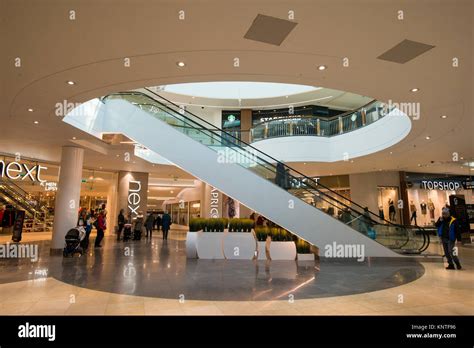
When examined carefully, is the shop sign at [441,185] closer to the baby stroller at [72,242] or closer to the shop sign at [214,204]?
the shop sign at [214,204]

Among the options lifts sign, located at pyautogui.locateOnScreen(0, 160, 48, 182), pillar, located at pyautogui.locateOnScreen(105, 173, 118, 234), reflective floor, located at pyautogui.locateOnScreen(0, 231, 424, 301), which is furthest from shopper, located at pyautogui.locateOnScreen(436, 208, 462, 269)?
lifts sign, located at pyautogui.locateOnScreen(0, 160, 48, 182)

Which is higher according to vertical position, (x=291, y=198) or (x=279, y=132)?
(x=279, y=132)

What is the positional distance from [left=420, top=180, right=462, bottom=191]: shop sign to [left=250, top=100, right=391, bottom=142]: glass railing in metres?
10.1

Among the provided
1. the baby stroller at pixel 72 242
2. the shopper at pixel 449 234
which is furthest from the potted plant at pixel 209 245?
the shopper at pixel 449 234

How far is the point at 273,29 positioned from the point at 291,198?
674 cm

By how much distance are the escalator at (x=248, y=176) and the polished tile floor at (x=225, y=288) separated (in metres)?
1.38

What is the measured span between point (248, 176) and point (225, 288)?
5.04 meters

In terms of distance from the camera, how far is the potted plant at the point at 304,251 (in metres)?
10.1

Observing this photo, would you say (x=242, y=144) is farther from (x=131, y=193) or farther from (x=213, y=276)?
(x=131, y=193)

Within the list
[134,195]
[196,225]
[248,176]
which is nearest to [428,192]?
[248,176]

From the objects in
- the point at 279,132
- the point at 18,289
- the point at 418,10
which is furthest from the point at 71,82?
the point at 279,132
